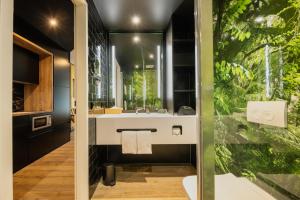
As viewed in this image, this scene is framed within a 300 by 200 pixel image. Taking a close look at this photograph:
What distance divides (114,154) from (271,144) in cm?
246

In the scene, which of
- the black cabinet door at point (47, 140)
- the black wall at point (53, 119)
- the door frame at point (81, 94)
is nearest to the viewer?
the door frame at point (81, 94)

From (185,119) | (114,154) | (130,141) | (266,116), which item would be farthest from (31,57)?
(266,116)

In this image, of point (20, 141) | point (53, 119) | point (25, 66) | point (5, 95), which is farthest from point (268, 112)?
point (53, 119)

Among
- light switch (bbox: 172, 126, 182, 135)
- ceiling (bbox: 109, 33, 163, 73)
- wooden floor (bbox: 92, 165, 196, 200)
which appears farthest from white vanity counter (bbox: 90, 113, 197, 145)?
ceiling (bbox: 109, 33, 163, 73)

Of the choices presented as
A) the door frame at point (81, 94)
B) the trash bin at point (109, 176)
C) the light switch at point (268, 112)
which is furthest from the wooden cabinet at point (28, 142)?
the light switch at point (268, 112)

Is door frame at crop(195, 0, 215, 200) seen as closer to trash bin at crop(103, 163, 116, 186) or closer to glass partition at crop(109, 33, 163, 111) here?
trash bin at crop(103, 163, 116, 186)

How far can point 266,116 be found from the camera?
1047 mm

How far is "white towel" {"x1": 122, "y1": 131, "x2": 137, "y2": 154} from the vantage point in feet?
8.04

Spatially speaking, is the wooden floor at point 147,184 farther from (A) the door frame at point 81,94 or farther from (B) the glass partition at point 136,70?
(B) the glass partition at point 136,70

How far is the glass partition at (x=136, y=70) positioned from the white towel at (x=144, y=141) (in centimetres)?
81

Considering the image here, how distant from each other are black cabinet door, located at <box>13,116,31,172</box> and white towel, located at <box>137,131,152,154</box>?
77.6 inches

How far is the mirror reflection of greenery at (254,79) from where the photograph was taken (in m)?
0.94

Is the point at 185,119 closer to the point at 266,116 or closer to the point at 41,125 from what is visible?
the point at 266,116

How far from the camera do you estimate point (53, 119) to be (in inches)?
171
